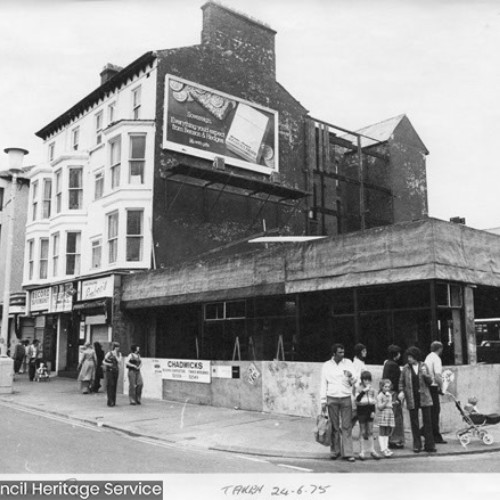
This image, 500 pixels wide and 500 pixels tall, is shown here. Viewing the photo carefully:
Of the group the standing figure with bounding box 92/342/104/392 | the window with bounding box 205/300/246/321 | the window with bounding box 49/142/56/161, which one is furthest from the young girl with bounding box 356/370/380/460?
the window with bounding box 49/142/56/161

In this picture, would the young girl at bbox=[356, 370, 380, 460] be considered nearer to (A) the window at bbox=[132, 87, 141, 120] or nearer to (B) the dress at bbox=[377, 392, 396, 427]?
(B) the dress at bbox=[377, 392, 396, 427]

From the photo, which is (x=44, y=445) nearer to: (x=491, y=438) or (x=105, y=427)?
(x=105, y=427)

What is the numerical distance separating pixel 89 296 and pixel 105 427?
11621 mm

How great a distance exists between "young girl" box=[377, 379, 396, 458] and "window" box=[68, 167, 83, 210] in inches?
781

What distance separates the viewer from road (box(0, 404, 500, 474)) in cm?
862

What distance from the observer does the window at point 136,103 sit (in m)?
24.5

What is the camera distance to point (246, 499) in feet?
24.3

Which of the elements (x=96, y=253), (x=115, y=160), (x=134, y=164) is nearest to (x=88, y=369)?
(x=96, y=253)

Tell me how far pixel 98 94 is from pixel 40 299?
33.2 ft

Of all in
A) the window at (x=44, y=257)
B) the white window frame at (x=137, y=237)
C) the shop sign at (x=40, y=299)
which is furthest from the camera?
the window at (x=44, y=257)

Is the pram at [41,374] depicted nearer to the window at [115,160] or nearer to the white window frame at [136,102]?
the window at [115,160]

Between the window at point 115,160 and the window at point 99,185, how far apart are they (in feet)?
3.64

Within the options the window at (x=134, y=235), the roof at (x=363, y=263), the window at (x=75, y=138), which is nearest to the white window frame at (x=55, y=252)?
the window at (x=75, y=138)

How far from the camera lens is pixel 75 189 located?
26641mm
